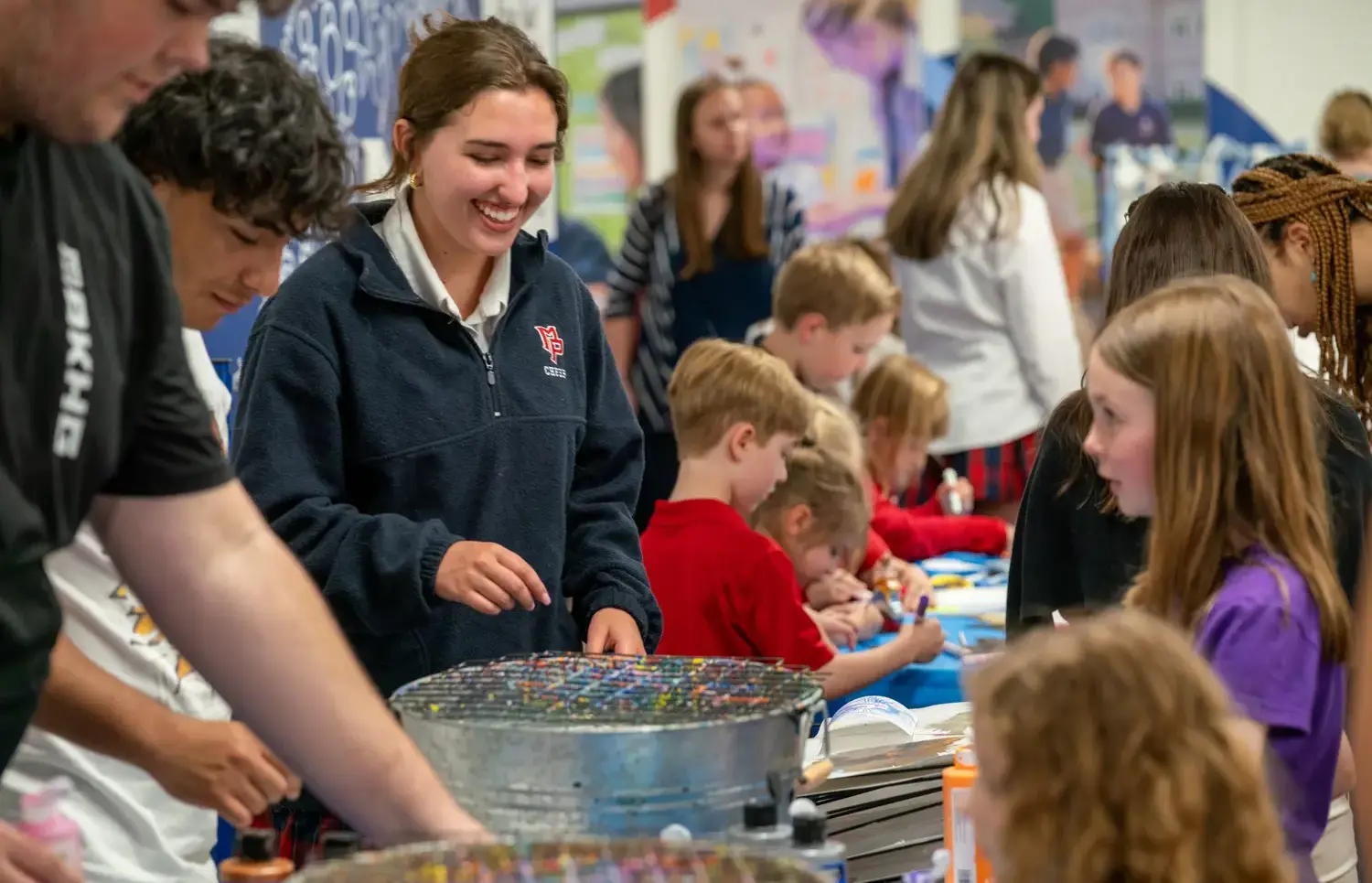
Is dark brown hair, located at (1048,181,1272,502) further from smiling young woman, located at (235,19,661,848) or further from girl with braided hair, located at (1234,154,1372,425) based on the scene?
smiling young woman, located at (235,19,661,848)

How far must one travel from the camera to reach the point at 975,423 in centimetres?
494

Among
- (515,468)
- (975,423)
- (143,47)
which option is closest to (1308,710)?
(515,468)

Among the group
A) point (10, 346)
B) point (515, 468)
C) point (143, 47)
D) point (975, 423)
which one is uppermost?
point (143, 47)

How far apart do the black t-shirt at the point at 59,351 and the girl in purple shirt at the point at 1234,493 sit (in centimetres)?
102

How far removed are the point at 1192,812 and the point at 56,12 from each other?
0.98 m

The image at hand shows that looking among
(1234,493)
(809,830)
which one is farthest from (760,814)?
(1234,493)

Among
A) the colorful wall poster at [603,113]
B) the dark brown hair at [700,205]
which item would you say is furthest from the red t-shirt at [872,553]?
the colorful wall poster at [603,113]

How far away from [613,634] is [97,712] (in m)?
0.80

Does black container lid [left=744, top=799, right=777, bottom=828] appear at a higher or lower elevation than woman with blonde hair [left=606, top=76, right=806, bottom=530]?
lower

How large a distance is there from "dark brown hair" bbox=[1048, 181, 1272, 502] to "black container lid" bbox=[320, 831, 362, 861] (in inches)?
51.6

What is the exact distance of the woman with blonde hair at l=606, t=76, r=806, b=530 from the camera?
5043 mm

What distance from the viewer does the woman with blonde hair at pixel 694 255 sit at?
16.5 feet

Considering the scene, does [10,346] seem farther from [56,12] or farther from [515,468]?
[515,468]

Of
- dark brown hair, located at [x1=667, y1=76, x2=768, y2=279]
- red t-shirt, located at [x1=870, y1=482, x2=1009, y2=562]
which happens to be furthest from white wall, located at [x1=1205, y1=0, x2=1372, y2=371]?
red t-shirt, located at [x1=870, y1=482, x2=1009, y2=562]
